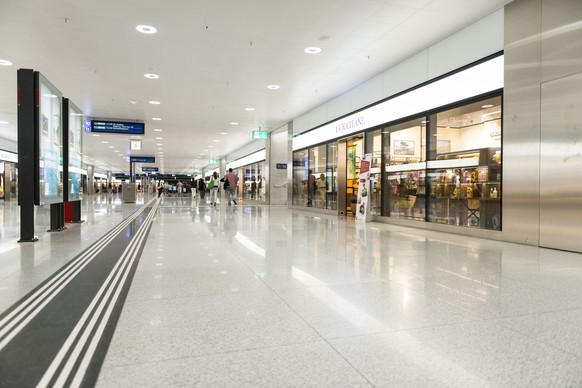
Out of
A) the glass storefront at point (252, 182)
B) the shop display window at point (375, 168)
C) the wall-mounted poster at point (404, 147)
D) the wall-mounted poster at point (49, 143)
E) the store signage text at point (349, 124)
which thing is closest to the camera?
the wall-mounted poster at point (49, 143)

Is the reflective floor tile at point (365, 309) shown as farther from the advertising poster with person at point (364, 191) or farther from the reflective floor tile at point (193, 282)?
the advertising poster with person at point (364, 191)

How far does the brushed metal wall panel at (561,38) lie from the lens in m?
5.53

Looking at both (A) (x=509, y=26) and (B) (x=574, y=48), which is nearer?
(B) (x=574, y=48)

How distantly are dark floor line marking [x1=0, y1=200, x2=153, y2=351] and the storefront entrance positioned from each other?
9419 mm

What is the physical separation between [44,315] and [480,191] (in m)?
7.61

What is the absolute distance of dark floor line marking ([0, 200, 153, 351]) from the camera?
247cm

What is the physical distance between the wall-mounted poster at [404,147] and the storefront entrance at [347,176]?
8.64ft

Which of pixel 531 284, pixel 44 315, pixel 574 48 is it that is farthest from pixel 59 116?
pixel 574 48

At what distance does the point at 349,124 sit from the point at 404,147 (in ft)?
8.90

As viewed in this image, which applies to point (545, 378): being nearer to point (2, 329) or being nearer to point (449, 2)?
point (2, 329)

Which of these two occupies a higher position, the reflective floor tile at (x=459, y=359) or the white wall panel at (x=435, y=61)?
the white wall panel at (x=435, y=61)

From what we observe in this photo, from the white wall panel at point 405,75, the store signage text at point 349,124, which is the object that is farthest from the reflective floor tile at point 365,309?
the store signage text at point 349,124

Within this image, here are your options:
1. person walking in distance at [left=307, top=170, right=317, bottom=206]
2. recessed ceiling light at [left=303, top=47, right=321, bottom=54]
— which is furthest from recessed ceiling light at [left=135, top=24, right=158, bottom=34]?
person walking in distance at [left=307, top=170, right=317, bottom=206]

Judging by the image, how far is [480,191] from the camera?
25.1 feet
